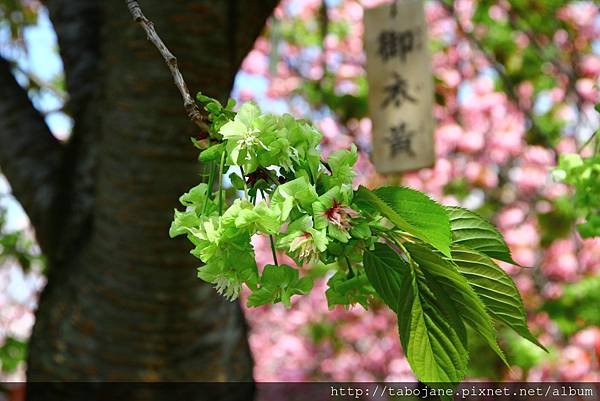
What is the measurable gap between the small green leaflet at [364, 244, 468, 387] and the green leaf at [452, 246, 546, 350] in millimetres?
44

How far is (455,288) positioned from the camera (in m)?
0.43

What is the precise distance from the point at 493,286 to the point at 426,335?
0.22 ft

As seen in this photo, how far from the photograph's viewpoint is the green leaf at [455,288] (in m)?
0.43

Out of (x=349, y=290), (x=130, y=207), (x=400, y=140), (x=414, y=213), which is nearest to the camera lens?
(x=414, y=213)

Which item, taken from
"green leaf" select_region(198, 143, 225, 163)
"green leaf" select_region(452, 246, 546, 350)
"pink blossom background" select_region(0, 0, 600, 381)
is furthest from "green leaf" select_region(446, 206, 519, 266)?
"pink blossom background" select_region(0, 0, 600, 381)

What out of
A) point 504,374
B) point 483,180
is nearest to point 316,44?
point 483,180

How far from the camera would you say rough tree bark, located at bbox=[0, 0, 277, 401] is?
1.28m

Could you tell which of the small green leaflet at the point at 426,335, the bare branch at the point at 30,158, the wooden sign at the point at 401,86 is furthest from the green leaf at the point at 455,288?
the wooden sign at the point at 401,86

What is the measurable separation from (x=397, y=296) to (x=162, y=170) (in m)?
0.88

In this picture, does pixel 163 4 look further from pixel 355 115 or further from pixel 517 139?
pixel 517 139

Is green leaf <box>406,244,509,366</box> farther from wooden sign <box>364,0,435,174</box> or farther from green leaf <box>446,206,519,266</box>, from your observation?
wooden sign <box>364,0,435,174</box>

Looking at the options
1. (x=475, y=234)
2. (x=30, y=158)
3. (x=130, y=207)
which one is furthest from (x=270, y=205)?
(x=30, y=158)

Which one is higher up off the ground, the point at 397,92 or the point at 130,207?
the point at 397,92

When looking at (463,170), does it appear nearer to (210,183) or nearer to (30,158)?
(30,158)
